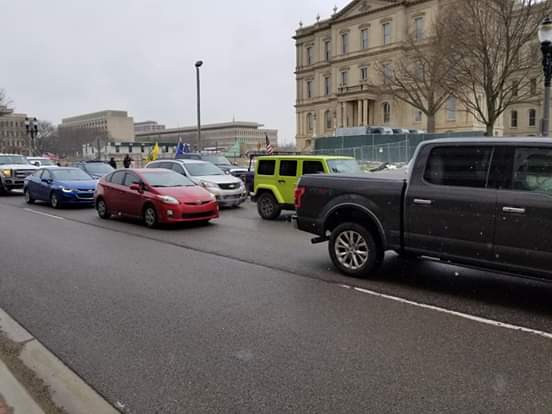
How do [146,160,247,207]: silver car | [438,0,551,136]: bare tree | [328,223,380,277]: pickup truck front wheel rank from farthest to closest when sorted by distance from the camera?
1. [438,0,551,136]: bare tree
2. [146,160,247,207]: silver car
3. [328,223,380,277]: pickup truck front wheel

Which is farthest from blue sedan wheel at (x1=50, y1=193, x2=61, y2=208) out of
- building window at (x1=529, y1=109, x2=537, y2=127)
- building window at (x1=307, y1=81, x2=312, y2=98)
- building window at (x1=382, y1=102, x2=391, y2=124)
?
building window at (x1=307, y1=81, x2=312, y2=98)

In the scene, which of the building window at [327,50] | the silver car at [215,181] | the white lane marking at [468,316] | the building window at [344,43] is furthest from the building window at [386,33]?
the white lane marking at [468,316]

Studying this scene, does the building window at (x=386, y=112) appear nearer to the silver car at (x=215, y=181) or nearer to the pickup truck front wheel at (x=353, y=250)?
the silver car at (x=215, y=181)

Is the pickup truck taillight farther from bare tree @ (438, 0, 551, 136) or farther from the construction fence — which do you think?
the construction fence

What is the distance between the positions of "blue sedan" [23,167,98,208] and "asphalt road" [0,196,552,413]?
823cm

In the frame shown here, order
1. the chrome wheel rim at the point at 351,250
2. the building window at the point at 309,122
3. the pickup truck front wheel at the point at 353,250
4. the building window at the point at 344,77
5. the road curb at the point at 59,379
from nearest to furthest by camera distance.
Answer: the road curb at the point at 59,379 → the pickup truck front wheel at the point at 353,250 → the chrome wheel rim at the point at 351,250 → the building window at the point at 344,77 → the building window at the point at 309,122

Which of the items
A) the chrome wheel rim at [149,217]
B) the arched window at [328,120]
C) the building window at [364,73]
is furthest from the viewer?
the arched window at [328,120]

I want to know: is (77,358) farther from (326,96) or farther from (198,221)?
(326,96)

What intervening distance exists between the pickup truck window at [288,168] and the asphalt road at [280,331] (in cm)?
473

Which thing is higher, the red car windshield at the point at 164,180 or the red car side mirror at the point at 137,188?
the red car windshield at the point at 164,180

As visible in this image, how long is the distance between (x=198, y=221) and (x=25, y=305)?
685 centimetres

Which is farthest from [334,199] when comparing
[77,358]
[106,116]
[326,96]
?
[106,116]

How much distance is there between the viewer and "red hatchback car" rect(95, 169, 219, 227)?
11.7 m

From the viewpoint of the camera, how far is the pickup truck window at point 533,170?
17.3 feet
